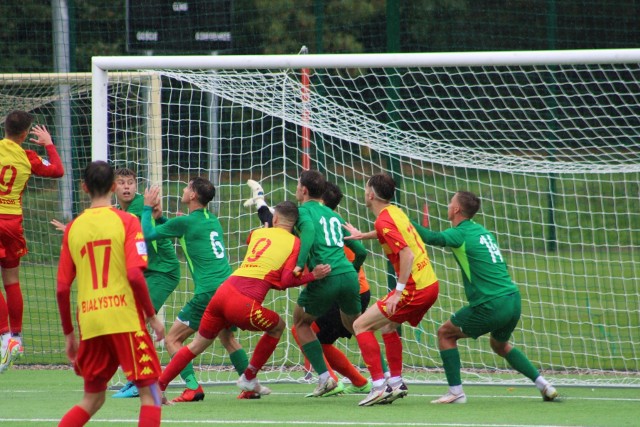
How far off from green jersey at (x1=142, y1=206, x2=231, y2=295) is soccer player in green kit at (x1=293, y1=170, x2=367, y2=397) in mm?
664

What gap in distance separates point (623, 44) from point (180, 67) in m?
11.9

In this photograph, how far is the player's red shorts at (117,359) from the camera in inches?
214

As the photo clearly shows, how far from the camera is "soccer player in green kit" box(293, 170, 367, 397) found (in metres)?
8.05

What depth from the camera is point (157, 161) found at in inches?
386

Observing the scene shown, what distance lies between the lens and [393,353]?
8016mm

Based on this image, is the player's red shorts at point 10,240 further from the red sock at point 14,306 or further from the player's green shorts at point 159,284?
the player's green shorts at point 159,284

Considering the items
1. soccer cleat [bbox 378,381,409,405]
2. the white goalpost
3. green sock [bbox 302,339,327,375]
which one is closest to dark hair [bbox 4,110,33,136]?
the white goalpost

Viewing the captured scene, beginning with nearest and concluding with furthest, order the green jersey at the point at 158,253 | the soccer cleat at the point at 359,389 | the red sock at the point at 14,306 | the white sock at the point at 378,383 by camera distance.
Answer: the white sock at the point at 378,383
the green jersey at the point at 158,253
the soccer cleat at the point at 359,389
the red sock at the point at 14,306

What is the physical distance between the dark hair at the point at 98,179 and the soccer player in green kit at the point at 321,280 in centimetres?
259

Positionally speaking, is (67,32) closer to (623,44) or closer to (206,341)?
(206,341)

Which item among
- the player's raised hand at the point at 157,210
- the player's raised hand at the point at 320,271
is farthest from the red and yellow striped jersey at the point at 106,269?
the player's raised hand at the point at 320,271

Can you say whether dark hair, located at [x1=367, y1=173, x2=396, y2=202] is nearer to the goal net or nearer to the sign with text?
the goal net

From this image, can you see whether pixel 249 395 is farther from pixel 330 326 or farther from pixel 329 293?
pixel 329 293

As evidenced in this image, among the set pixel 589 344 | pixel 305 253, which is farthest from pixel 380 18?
pixel 305 253
